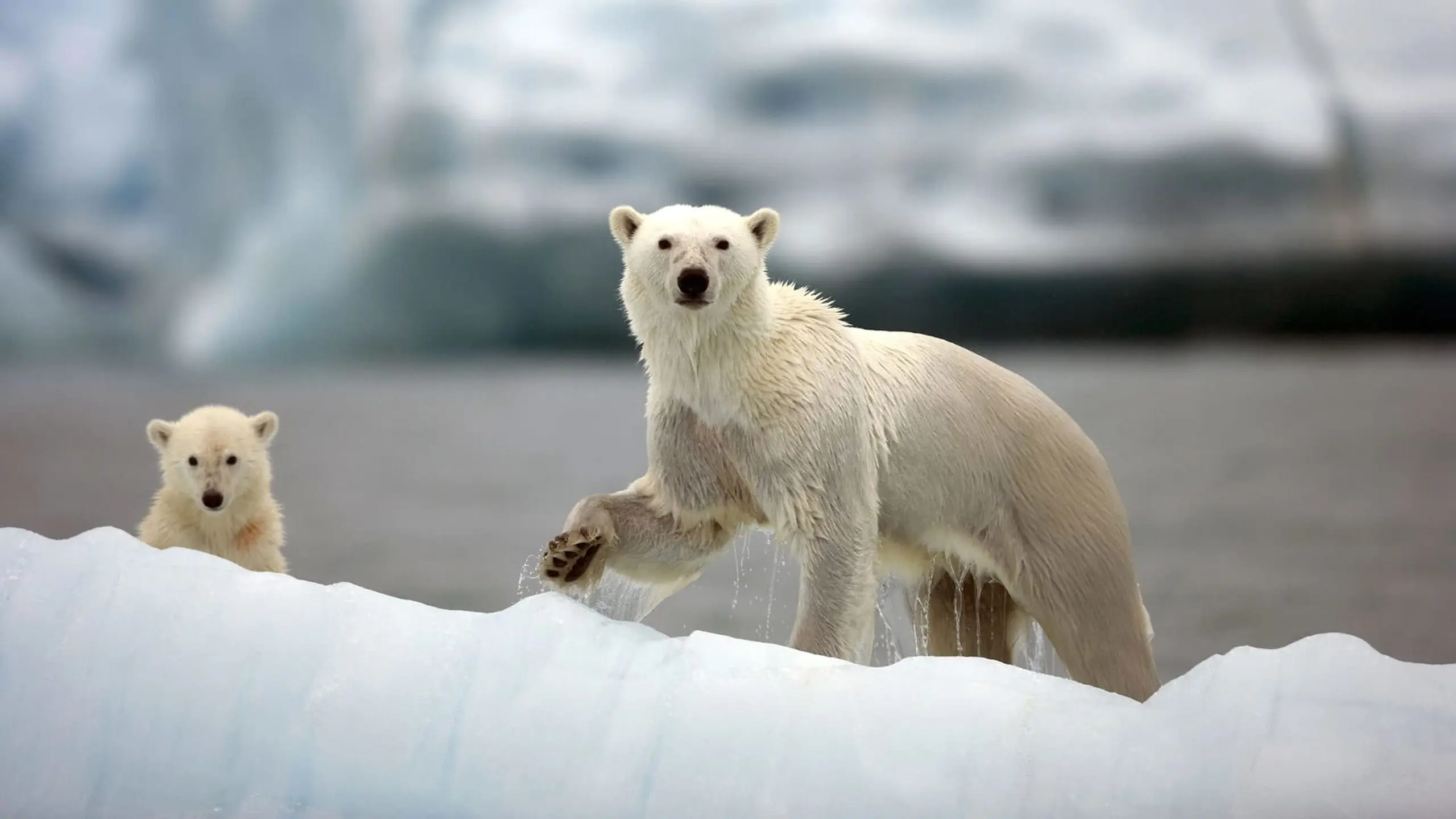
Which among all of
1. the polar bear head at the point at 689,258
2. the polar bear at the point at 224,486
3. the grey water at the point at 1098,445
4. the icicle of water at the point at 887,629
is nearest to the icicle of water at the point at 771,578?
the icicle of water at the point at 887,629

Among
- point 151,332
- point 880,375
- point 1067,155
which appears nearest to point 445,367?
point 151,332

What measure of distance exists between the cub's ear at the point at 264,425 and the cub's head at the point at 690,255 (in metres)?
1.00

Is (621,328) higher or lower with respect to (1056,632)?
higher

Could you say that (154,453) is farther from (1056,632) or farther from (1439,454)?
(1439,454)

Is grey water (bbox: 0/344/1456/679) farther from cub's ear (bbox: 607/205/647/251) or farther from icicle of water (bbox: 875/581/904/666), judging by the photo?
cub's ear (bbox: 607/205/647/251)

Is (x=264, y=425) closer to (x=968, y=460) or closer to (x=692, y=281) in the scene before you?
(x=692, y=281)

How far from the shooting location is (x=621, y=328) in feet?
25.7

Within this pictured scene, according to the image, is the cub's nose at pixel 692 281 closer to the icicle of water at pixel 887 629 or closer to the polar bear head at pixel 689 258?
the polar bear head at pixel 689 258

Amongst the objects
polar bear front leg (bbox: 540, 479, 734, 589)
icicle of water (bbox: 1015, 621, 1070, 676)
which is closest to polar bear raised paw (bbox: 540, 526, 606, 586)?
polar bear front leg (bbox: 540, 479, 734, 589)

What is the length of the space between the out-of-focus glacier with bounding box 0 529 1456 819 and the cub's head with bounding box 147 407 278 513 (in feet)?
0.67

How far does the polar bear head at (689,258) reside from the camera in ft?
7.21

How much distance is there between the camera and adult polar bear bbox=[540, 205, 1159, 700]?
2.30m

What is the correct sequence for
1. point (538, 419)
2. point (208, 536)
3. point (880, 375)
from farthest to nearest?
1. point (538, 419)
2. point (208, 536)
3. point (880, 375)

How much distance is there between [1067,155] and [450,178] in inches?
166
